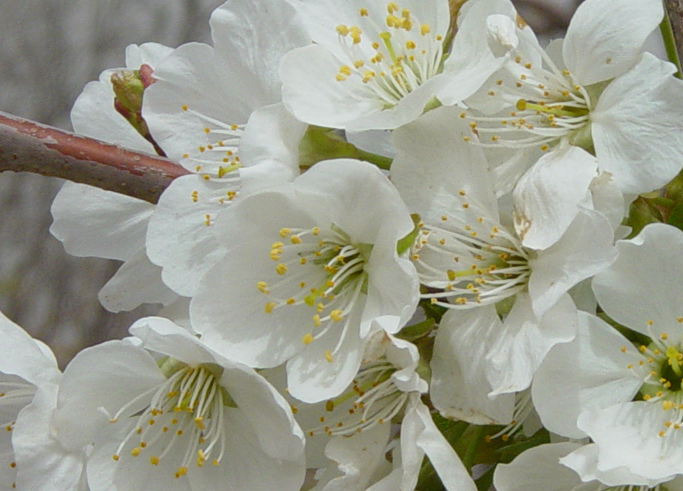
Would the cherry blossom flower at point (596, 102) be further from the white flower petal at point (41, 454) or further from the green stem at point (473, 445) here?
the white flower petal at point (41, 454)

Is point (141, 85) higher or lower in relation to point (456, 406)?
higher

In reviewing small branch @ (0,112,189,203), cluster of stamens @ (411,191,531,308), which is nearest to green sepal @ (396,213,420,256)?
cluster of stamens @ (411,191,531,308)

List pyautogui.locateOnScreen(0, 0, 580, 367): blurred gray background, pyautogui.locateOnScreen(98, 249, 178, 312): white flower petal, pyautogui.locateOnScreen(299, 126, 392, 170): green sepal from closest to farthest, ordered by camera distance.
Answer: pyautogui.locateOnScreen(299, 126, 392, 170): green sepal, pyautogui.locateOnScreen(98, 249, 178, 312): white flower petal, pyautogui.locateOnScreen(0, 0, 580, 367): blurred gray background

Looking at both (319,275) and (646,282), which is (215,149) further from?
(646,282)

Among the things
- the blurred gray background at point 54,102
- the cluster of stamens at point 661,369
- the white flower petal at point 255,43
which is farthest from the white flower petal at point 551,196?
the blurred gray background at point 54,102

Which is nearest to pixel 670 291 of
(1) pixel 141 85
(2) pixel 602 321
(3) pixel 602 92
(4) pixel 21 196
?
(2) pixel 602 321

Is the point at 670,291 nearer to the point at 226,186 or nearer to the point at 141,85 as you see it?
the point at 226,186

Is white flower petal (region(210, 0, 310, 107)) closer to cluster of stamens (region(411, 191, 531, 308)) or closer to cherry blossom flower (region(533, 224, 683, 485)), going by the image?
cluster of stamens (region(411, 191, 531, 308))
